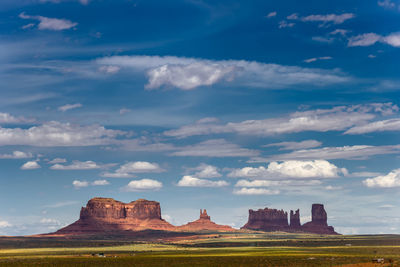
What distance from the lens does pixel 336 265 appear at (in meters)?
123

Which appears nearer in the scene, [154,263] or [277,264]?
[277,264]

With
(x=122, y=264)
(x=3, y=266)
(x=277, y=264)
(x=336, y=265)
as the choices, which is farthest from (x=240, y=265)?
(x=3, y=266)

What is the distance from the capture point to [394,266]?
364ft

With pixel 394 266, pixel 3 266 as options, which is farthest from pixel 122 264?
pixel 394 266

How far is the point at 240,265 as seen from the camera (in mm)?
126750

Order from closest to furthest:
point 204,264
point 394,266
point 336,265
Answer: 1. point 394,266
2. point 336,265
3. point 204,264

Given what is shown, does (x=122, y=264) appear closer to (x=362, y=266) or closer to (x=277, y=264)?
(x=277, y=264)

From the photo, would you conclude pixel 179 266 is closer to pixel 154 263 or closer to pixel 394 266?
pixel 154 263

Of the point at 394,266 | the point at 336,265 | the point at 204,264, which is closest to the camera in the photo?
the point at 394,266

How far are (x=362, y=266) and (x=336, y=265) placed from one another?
27.9 feet

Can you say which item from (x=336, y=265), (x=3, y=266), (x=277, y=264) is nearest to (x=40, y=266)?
(x=3, y=266)

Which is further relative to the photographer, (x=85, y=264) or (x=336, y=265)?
(x=85, y=264)

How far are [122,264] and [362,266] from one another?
2205 inches

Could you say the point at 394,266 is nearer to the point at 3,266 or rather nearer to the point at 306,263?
the point at 306,263
